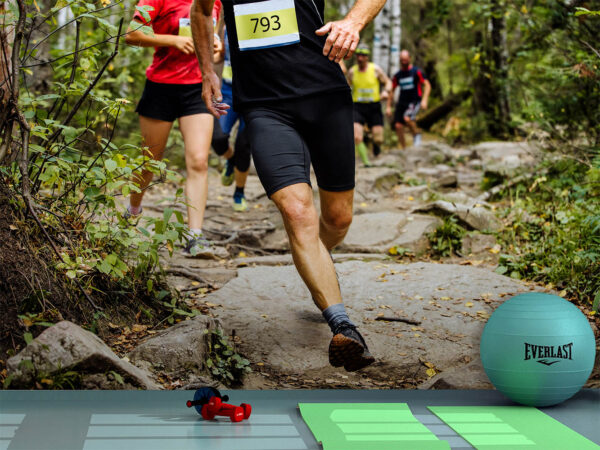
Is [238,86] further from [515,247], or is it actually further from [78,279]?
[515,247]

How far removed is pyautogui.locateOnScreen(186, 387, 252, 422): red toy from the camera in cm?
310

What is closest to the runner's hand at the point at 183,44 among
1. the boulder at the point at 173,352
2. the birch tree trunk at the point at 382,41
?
the boulder at the point at 173,352

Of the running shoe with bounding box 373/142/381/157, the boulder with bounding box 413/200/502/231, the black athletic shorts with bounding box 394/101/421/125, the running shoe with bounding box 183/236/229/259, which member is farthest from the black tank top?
the black athletic shorts with bounding box 394/101/421/125

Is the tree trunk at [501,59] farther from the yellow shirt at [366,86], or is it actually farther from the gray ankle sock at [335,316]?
the gray ankle sock at [335,316]

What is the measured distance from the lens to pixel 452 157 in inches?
579

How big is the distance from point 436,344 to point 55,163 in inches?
98.4

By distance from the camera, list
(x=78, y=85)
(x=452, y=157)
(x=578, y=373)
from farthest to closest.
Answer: (x=452, y=157)
(x=78, y=85)
(x=578, y=373)

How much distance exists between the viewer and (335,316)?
351 centimetres

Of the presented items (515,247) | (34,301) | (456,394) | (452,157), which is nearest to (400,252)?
(515,247)

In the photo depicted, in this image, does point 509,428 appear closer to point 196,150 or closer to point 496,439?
point 496,439

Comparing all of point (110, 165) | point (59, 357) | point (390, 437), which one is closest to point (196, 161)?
point (110, 165)

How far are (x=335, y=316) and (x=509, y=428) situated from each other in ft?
3.06

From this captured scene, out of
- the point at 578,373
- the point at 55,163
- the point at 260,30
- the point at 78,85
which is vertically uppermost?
the point at 260,30

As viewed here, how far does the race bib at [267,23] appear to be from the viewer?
3.67 meters
